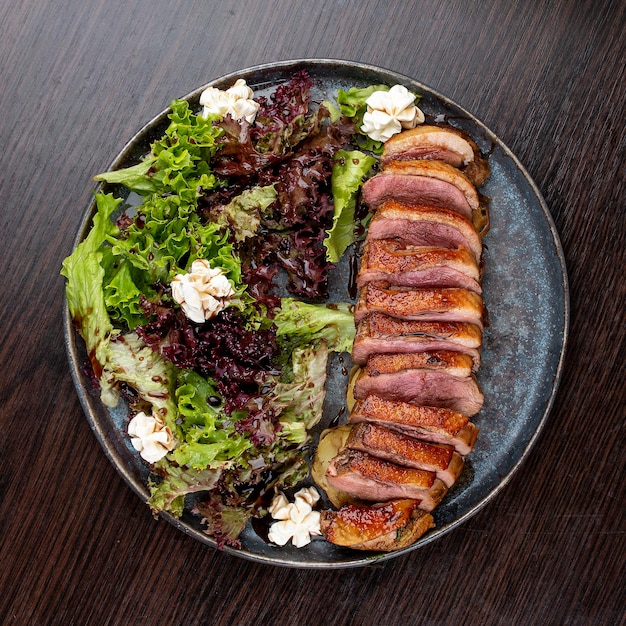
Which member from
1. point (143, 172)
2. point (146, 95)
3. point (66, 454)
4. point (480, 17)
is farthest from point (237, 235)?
point (480, 17)

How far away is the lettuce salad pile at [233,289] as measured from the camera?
8.30ft

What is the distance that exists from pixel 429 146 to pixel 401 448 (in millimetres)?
1344

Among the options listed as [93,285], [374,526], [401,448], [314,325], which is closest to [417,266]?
[314,325]

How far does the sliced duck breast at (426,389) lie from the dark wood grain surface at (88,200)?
2.04ft

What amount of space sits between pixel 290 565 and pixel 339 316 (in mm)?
1173

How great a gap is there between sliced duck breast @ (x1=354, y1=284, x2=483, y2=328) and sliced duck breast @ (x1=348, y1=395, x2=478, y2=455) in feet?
1.25

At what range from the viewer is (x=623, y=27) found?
2.93m

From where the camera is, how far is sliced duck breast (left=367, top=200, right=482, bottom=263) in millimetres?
2549

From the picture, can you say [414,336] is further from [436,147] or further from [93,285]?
[93,285]

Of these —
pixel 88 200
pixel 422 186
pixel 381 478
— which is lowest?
pixel 381 478

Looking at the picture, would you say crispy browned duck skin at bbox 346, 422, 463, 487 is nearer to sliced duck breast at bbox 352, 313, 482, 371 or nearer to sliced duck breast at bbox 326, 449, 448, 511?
sliced duck breast at bbox 326, 449, 448, 511

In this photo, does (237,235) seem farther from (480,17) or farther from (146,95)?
(480,17)

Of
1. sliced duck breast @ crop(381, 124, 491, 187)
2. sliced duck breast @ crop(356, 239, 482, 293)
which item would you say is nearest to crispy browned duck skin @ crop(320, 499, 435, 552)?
sliced duck breast @ crop(356, 239, 482, 293)

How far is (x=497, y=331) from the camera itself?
2.78m
